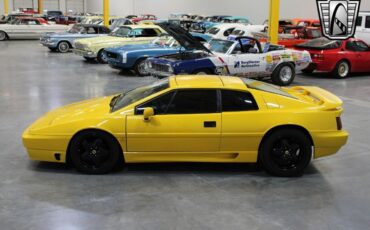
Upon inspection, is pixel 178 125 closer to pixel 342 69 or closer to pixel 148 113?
pixel 148 113

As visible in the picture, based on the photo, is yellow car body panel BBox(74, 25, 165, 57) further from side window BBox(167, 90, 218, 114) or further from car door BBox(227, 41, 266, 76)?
side window BBox(167, 90, 218, 114)

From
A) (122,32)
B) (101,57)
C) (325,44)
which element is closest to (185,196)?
(325,44)

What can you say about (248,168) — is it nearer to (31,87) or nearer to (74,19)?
(31,87)

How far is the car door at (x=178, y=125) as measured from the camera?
5.43 m

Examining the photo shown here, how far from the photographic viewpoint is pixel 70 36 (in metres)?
20.4

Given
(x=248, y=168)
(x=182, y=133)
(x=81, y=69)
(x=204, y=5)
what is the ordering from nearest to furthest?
(x=182, y=133) → (x=248, y=168) → (x=81, y=69) → (x=204, y=5)

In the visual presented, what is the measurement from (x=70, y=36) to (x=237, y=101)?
1625 centimetres

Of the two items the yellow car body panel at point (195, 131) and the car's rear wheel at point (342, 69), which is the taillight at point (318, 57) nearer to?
the car's rear wheel at point (342, 69)

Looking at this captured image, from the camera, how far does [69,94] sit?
1099 cm

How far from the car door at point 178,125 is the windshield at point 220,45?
21.4 feet

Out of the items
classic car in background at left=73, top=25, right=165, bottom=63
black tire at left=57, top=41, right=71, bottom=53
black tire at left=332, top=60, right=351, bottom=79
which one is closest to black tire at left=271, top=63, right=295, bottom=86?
black tire at left=332, top=60, right=351, bottom=79

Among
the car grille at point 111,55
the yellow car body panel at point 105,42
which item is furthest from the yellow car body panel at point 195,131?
the yellow car body panel at point 105,42

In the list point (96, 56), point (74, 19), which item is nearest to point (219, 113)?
point (96, 56)

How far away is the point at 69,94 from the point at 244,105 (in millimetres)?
6484
